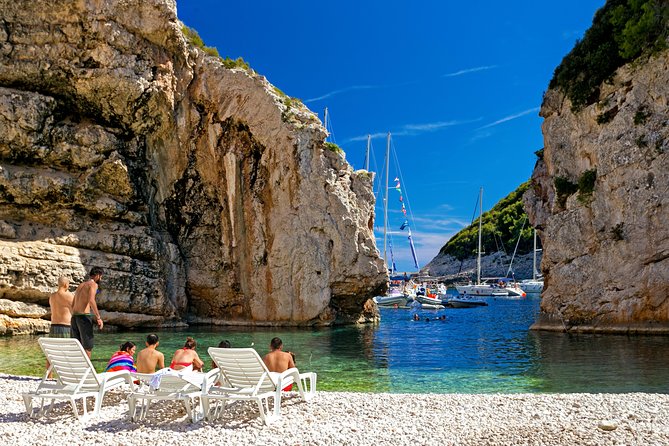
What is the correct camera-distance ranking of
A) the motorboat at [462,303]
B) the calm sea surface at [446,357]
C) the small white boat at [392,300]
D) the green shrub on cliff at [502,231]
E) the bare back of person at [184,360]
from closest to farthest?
1. the bare back of person at [184,360]
2. the calm sea surface at [446,357]
3. the small white boat at [392,300]
4. the motorboat at [462,303]
5. the green shrub on cliff at [502,231]

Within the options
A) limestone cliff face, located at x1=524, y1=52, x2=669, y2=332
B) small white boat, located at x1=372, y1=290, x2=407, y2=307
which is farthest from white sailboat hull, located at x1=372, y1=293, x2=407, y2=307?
limestone cliff face, located at x1=524, y1=52, x2=669, y2=332

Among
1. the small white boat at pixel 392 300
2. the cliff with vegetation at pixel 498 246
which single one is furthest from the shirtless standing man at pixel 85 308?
the cliff with vegetation at pixel 498 246

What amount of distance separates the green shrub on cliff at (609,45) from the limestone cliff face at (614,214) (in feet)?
2.22

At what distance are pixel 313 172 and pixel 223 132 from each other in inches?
234

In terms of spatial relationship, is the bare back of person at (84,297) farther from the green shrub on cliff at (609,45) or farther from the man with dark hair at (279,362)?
the green shrub on cliff at (609,45)

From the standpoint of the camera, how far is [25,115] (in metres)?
26.6

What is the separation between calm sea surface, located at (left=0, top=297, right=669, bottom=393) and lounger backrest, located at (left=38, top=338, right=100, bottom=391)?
253 inches

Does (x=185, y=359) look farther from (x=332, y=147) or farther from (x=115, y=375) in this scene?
(x=332, y=147)

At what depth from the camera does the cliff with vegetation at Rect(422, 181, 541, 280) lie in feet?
348

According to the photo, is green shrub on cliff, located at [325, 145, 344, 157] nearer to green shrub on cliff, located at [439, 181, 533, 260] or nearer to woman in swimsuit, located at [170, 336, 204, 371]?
woman in swimsuit, located at [170, 336, 204, 371]

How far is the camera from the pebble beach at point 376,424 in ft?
22.4

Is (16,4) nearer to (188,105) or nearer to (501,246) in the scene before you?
(188,105)

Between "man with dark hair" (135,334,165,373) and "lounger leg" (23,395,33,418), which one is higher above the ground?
"man with dark hair" (135,334,165,373)

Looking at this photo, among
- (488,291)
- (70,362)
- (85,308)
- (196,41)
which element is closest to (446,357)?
(85,308)
